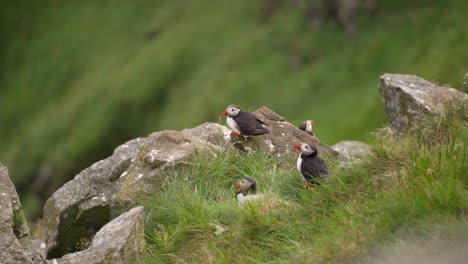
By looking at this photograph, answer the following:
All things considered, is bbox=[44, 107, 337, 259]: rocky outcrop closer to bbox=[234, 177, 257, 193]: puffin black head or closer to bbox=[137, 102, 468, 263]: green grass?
bbox=[137, 102, 468, 263]: green grass

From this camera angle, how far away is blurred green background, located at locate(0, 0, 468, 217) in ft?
188

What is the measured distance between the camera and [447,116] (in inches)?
333

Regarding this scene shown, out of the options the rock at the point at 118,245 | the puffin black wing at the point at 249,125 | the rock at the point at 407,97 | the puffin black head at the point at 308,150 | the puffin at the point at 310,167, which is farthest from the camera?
the puffin black wing at the point at 249,125

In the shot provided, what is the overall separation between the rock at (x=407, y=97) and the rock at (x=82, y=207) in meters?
5.59

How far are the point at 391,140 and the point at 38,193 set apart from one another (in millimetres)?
A: 73995

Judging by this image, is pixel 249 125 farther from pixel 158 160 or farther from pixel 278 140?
pixel 158 160

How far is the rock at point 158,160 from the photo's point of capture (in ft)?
32.2

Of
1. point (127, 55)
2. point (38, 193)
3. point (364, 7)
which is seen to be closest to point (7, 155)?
point (38, 193)

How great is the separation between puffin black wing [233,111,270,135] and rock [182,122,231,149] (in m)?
0.69

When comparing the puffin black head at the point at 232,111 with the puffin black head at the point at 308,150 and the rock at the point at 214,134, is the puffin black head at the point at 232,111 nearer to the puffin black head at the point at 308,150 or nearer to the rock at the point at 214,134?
the rock at the point at 214,134

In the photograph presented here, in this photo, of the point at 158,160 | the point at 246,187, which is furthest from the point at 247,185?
the point at 158,160

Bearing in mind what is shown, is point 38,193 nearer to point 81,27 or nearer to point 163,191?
point 81,27

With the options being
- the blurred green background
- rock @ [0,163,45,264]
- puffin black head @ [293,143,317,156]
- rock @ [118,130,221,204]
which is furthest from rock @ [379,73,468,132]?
the blurred green background

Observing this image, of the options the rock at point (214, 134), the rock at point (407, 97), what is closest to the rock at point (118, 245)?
the rock at point (214, 134)
